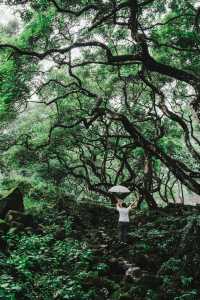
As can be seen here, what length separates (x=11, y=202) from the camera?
12383mm

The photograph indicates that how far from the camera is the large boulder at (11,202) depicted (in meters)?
12.0

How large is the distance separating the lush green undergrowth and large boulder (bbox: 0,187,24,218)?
1.08 meters

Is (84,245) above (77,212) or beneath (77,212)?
beneath

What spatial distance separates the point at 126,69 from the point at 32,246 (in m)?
11.7

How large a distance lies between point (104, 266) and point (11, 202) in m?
4.58

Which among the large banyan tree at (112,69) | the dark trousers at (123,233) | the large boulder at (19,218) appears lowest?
the dark trousers at (123,233)

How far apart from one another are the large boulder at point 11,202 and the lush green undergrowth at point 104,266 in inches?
42.7

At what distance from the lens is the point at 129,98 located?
22.1 meters

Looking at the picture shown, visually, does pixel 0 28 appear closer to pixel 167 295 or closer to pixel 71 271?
pixel 71 271

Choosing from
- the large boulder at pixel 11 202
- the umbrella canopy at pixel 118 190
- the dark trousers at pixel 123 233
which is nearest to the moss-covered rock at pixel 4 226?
the large boulder at pixel 11 202

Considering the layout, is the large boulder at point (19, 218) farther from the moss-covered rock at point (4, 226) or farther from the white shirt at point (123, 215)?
the white shirt at point (123, 215)

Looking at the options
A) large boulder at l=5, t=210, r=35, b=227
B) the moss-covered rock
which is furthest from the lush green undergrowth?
large boulder at l=5, t=210, r=35, b=227

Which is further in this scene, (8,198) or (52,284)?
(8,198)

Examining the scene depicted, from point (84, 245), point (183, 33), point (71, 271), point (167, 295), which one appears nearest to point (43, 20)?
point (183, 33)
